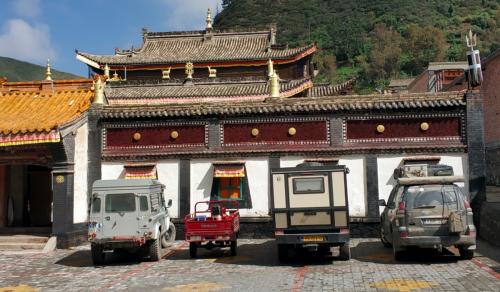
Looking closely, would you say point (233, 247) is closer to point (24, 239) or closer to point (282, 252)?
point (282, 252)

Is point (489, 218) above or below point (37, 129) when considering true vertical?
below

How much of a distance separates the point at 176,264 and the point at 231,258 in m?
1.59

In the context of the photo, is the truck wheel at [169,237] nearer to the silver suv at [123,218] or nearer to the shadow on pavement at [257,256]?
the shadow on pavement at [257,256]

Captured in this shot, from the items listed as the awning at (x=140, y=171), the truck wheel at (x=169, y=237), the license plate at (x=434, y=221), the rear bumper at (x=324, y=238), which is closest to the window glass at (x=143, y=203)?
the truck wheel at (x=169, y=237)

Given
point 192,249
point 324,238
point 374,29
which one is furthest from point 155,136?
point 374,29

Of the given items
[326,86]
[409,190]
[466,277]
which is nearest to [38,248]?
[409,190]

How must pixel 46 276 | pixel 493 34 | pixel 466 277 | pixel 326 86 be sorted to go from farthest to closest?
pixel 493 34
pixel 326 86
pixel 46 276
pixel 466 277

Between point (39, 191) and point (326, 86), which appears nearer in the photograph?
point (39, 191)

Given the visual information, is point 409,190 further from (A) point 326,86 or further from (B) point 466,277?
(A) point 326,86

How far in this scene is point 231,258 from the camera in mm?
13453

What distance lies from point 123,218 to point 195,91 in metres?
14.5

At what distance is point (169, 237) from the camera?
649 inches

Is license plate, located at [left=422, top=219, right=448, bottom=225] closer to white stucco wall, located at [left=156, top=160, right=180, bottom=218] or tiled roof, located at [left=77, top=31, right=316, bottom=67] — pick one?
white stucco wall, located at [left=156, top=160, right=180, bottom=218]

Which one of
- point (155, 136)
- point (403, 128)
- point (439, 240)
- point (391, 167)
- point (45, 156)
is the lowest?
point (439, 240)
